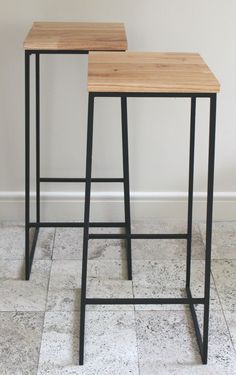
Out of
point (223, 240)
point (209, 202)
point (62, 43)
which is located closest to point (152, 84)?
point (209, 202)

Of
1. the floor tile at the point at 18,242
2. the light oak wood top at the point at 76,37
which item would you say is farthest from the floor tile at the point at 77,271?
the light oak wood top at the point at 76,37

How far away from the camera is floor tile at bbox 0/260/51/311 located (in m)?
2.17

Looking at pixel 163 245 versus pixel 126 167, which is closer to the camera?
pixel 126 167

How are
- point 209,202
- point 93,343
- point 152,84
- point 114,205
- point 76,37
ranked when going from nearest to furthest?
1. point 152,84
2. point 209,202
3. point 93,343
4. point 76,37
5. point 114,205

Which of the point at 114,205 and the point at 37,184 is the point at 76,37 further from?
the point at 114,205

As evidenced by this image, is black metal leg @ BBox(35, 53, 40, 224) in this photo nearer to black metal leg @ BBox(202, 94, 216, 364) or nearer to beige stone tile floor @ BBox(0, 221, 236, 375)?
beige stone tile floor @ BBox(0, 221, 236, 375)

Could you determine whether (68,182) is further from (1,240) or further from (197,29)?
(197,29)

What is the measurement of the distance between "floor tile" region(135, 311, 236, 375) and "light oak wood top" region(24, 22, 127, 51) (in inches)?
36.6

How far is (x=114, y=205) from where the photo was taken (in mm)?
2818

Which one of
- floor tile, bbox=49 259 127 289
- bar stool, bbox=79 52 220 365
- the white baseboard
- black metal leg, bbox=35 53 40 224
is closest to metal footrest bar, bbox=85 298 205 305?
bar stool, bbox=79 52 220 365

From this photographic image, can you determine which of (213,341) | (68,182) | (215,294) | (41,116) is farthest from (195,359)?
(41,116)

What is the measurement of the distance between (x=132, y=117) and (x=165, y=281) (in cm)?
75

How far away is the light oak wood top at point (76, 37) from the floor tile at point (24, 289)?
869 millimetres

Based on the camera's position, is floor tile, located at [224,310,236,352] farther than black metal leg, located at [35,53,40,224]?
No
